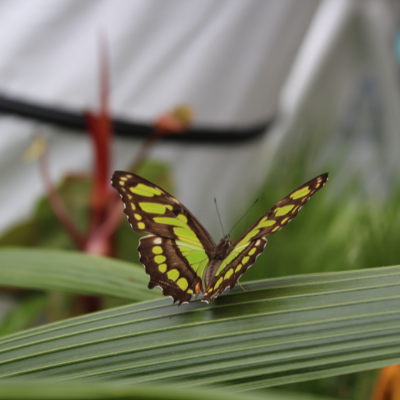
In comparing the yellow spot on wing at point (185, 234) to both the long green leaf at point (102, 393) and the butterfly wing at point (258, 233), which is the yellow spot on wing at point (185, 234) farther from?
the long green leaf at point (102, 393)

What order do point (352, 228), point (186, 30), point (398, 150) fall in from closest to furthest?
point (352, 228), point (186, 30), point (398, 150)

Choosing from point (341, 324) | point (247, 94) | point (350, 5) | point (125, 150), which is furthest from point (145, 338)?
point (350, 5)

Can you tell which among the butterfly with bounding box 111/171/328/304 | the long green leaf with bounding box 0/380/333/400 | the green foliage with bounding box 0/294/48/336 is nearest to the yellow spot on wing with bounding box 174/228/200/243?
the butterfly with bounding box 111/171/328/304

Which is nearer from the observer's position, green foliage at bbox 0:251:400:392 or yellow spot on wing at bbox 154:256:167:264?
green foliage at bbox 0:251:400:392

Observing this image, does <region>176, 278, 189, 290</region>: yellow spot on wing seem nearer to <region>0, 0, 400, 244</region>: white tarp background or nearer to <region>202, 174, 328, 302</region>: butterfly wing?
<region>202, 174, 328, 302</region>: butterfly wing

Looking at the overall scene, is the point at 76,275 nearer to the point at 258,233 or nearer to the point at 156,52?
the point at 258,233

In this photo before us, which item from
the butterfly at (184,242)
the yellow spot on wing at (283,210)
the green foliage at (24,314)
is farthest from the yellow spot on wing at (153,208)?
the green foliage at (24,314)

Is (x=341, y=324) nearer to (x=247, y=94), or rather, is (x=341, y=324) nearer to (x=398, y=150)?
(x=247, y=94)
